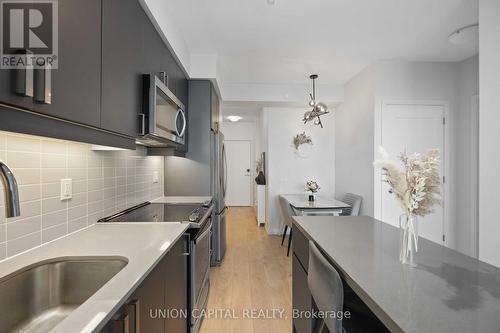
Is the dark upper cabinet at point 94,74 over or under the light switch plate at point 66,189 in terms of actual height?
over

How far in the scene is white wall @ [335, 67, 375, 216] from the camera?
10.9 feet

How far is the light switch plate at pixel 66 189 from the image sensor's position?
1310mm

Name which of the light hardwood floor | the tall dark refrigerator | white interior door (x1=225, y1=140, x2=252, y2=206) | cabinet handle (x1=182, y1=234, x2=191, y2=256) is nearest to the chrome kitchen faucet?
cabinet handle (x1=182, y1=234, x2=191, y2=256)

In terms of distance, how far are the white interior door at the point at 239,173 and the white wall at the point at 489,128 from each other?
19.4 ft

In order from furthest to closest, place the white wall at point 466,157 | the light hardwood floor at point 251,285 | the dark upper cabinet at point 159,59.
→ the white wall at point 466,157, the light hardwood floor at point 251,285, the dark upper cabinet at point 159,59

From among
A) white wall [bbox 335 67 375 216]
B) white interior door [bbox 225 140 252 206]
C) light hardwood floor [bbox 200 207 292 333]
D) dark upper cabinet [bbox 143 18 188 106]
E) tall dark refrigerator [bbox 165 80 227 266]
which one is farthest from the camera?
Result: white interior door [bbox 225 140 252 206]

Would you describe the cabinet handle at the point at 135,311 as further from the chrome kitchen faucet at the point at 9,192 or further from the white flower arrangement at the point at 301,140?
the white flower arrangement at the point at 301,140

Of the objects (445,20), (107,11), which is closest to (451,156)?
(445,20)

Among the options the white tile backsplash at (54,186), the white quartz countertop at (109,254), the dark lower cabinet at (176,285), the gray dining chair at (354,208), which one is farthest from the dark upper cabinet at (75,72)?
the gray dining chair at (354,208)

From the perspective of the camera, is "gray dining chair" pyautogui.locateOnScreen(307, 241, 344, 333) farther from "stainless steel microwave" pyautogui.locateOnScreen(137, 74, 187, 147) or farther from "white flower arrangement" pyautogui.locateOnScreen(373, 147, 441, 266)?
"stainless steel microwave" pyautogui.locateOnScreen(137, 74, 187, 147)

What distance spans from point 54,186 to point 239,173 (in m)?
6.34

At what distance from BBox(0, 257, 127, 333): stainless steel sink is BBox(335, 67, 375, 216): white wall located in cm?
308

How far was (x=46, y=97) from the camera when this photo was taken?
75 cm

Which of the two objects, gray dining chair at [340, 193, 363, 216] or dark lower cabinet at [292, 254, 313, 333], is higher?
gray dining chair at [340, 193, 363, 216]
